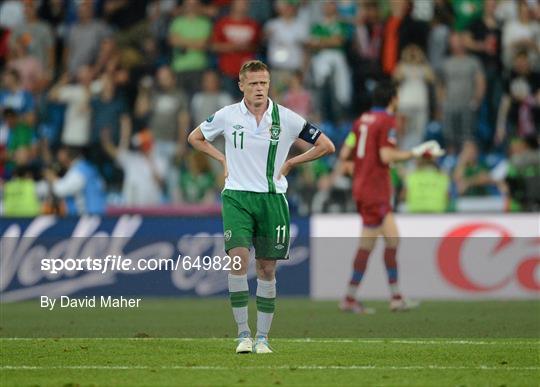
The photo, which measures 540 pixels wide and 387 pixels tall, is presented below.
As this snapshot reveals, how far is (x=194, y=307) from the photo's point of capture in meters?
17.7

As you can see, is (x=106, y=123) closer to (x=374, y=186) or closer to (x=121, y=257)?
(x=121, y=257)

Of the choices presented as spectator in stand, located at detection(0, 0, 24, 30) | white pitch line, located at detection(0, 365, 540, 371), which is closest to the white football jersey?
white pitch line, located at detection(0, 365, 540, 371)

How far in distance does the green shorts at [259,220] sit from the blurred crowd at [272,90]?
9891 millimetres

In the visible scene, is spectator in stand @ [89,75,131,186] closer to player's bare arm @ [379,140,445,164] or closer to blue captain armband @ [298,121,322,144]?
player's bare arm @ [379,140,445,164]

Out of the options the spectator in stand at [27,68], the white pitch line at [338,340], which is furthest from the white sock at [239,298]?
the spectator in stand at [27,68]

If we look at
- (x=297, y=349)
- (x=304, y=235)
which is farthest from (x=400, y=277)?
(x=297, y=349)

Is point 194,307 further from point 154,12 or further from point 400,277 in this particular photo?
point 154,12

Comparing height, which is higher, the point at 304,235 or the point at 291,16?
the point at 291,16

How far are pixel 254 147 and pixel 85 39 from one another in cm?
Result: 1311

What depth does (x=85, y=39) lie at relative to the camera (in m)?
24.1

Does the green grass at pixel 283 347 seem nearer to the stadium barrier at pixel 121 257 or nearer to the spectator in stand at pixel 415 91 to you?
the stadium barrier at pixel 121 257

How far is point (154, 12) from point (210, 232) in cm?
641

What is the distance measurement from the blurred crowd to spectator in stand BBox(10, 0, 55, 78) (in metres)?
0.03

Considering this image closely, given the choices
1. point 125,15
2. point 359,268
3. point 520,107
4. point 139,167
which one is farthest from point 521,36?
point 359,268
